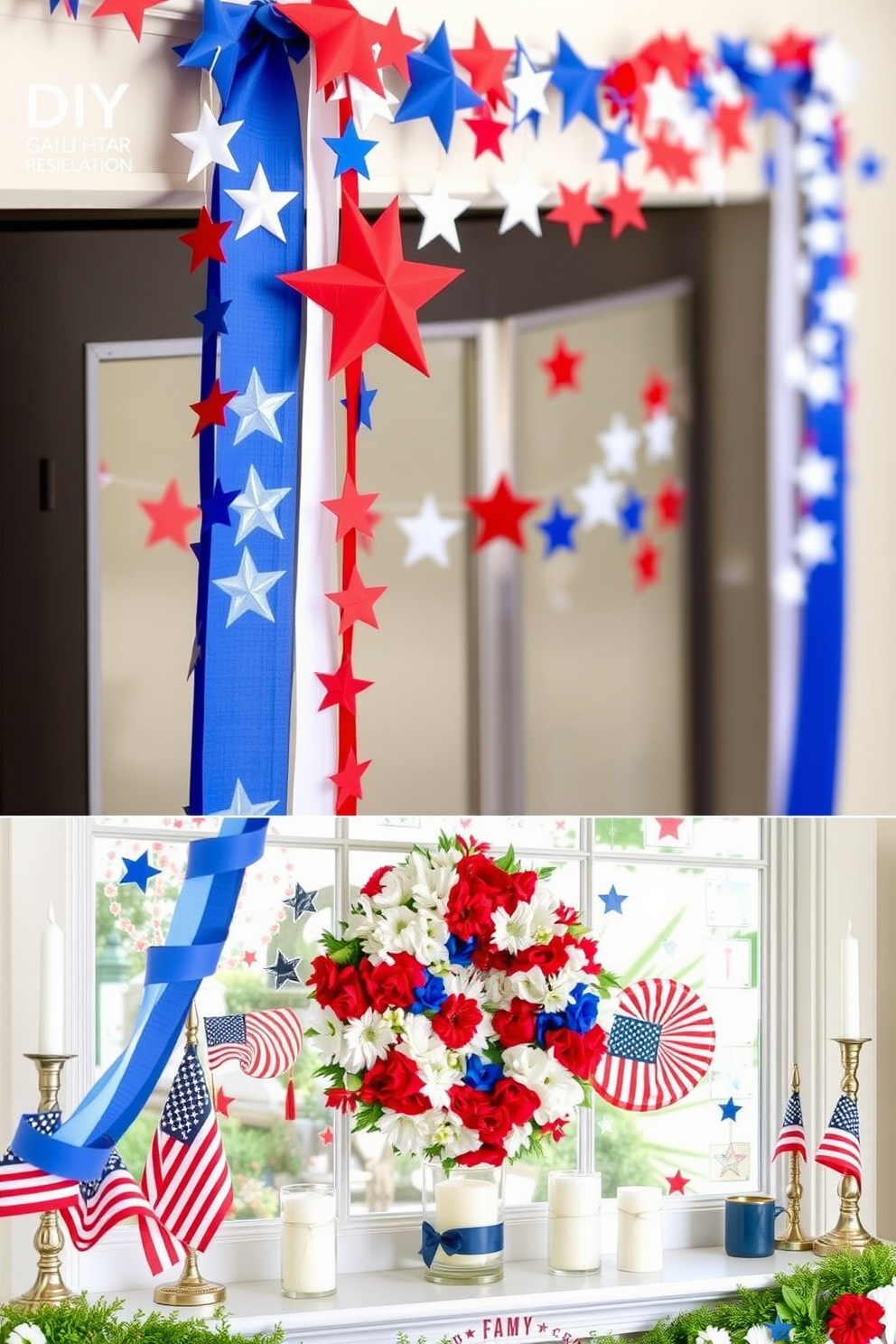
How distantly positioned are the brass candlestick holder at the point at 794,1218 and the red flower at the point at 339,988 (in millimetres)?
455

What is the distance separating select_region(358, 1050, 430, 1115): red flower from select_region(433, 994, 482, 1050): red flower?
1.5 inches

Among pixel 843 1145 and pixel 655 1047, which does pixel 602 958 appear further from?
pixel 843 1145

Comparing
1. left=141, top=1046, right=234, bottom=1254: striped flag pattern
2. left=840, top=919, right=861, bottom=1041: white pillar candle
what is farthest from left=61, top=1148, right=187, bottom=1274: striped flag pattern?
left=840, top=919, right=861, bottom=1041: white pillar candle

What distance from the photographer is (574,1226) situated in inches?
51.5

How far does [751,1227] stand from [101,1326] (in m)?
0.60

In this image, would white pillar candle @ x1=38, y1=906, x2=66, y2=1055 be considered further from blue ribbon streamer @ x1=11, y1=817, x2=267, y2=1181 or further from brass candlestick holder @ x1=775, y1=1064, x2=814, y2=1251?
brass candlestick holder @ x1=775, y1=1064, x2=814, y2=1251

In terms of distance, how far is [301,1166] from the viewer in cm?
132

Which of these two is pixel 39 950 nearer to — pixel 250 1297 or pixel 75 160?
pixel 250 1297

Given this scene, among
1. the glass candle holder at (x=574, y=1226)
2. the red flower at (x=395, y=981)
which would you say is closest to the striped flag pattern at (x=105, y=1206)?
the red flower at (x=395, y=981)

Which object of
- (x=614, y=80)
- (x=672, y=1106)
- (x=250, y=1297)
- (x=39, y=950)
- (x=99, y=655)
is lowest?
(x=250, y=1297)

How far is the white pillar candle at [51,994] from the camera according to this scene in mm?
1166

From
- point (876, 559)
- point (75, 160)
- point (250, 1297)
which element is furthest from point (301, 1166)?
point (75, 160)

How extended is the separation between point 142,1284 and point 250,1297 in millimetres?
92

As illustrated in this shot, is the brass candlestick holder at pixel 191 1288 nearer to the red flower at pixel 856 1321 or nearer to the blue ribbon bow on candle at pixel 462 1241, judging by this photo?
the blue ribbon bow on candle at pixel 462 1241
